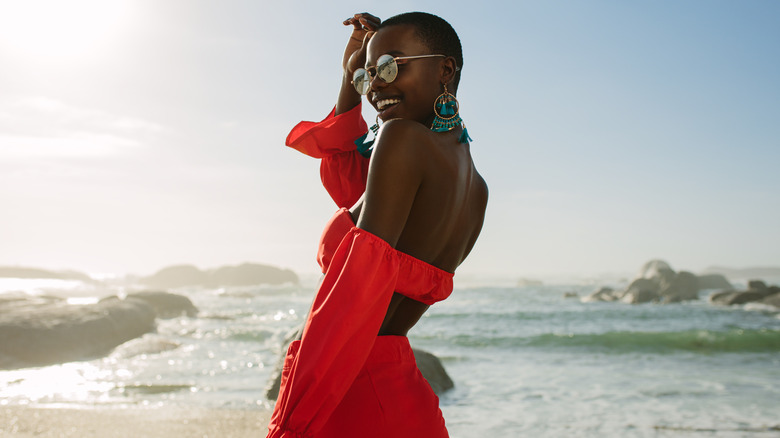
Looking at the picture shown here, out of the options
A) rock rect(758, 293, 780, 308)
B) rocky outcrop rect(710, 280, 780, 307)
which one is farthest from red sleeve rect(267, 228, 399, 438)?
rocky outcrop rect(710, 280, 780, 307)

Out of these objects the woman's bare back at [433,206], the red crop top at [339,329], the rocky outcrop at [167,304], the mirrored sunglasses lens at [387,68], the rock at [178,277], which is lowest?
the rock at [178,277]

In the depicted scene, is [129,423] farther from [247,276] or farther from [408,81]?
[247,276]

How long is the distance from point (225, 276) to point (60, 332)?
1982 inches

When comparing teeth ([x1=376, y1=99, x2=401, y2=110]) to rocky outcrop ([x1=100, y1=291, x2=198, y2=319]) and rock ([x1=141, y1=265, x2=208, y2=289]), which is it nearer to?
rocky outcrop ([x1=100, y1=291, x2=198, y2=319])

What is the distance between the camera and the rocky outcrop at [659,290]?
2768cm

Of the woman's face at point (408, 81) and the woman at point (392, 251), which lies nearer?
the woman at point (392, 251)

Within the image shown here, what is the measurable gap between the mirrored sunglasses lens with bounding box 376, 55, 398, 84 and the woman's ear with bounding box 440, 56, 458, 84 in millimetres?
141

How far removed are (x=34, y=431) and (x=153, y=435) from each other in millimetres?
1038

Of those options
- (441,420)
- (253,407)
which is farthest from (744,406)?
(441,420)

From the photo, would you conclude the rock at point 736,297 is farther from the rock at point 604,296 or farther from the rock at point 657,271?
the rock at point 604,296

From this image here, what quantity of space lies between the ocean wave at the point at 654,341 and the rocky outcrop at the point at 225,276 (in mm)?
46708

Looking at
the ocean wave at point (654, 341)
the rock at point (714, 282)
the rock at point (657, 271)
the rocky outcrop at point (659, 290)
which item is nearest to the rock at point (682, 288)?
the rocky outcrop at point (659, 290)

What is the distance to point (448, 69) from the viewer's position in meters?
1.68

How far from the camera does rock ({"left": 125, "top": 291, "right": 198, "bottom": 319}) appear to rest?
18781mm
